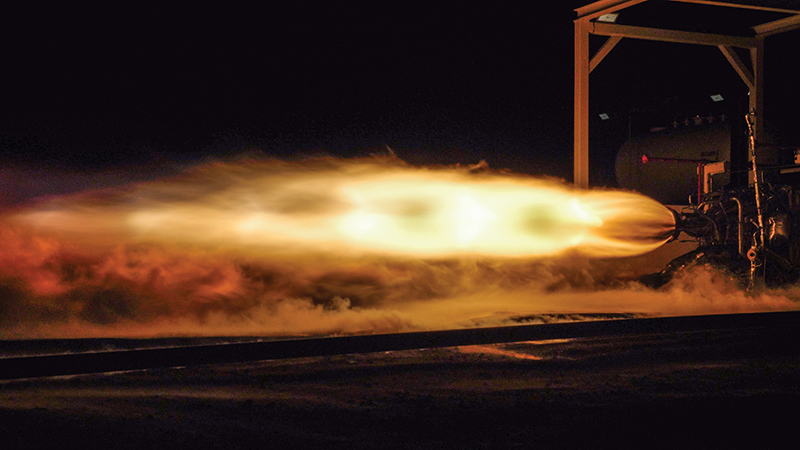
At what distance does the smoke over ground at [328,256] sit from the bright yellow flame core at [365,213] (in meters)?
0.02

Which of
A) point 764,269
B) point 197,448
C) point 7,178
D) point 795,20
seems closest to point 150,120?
point 7,178

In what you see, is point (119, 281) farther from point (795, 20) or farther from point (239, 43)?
point (795, 20)

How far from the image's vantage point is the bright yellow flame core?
9.09 meters

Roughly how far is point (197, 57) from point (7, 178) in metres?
2.76

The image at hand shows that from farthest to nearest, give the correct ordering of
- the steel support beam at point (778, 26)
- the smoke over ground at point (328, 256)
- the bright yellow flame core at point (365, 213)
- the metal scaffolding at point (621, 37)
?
the steel support beam at point (778, 26) < the metal scaffolding at point (621, 37) < the bright yellow flame core at point (365, 213) < the smoke over ground at point (328, 256)

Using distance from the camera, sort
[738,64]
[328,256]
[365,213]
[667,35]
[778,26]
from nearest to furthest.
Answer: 1. [328,256]
2. [365,213]
3. [667,35]
4. [778,26]
5. [738,64]

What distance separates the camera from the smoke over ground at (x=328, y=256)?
8500 mm

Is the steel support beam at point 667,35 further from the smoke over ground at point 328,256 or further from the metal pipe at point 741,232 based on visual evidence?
the metal pipe at point 741,232

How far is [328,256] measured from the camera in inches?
397

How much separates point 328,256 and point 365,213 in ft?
3.03

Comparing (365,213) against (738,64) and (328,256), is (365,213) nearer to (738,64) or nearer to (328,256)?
(328,256)

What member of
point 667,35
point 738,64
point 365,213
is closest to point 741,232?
point 667,35

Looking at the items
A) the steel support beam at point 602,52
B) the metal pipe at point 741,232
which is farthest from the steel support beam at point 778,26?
the metal pipe at point 741,232

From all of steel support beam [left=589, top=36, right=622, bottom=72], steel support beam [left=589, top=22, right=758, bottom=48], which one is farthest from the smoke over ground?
steel support beam [left=589, top=22, right=758, bottom=48]
